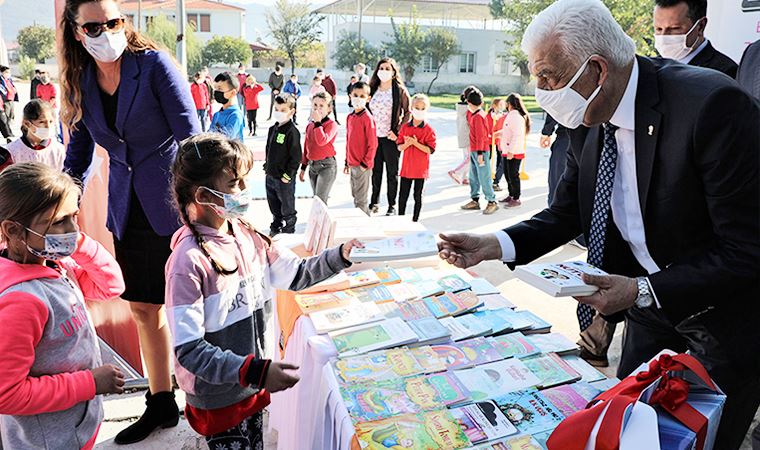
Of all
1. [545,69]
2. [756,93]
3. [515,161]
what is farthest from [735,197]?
[515,161]

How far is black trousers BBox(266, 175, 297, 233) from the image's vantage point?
6.00 m

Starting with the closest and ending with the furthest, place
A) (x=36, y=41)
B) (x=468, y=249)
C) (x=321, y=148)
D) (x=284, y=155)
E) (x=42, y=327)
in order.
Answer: (x=42, y=327), (x=468, y=249), (x=284, y=155), (x=321, y=148), (x=36, y=41)

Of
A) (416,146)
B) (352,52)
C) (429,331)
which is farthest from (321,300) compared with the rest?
(352,52)

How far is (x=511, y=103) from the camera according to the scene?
25.1 ft

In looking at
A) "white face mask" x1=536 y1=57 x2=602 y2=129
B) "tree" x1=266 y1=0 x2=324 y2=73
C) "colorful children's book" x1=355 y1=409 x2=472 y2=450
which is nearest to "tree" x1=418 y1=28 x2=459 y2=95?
"tree" x1=266 y1=0 x2=324 y2=73

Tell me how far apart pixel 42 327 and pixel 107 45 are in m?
1.22

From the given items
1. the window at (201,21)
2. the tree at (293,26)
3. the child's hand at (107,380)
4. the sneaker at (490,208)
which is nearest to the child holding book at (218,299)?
the child's hand at (107,380)

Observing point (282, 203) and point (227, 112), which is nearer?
point (282, 203)

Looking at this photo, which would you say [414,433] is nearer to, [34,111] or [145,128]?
[145,128]

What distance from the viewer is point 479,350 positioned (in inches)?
74.4

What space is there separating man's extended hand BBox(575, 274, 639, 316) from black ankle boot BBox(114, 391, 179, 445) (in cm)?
210

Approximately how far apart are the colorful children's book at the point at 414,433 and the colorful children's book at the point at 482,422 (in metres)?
0.02

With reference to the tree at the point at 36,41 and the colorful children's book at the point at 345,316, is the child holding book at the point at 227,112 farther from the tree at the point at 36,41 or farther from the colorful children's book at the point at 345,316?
the tree at the point at 36,41

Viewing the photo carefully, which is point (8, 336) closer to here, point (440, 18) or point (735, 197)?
point (735, 197)
